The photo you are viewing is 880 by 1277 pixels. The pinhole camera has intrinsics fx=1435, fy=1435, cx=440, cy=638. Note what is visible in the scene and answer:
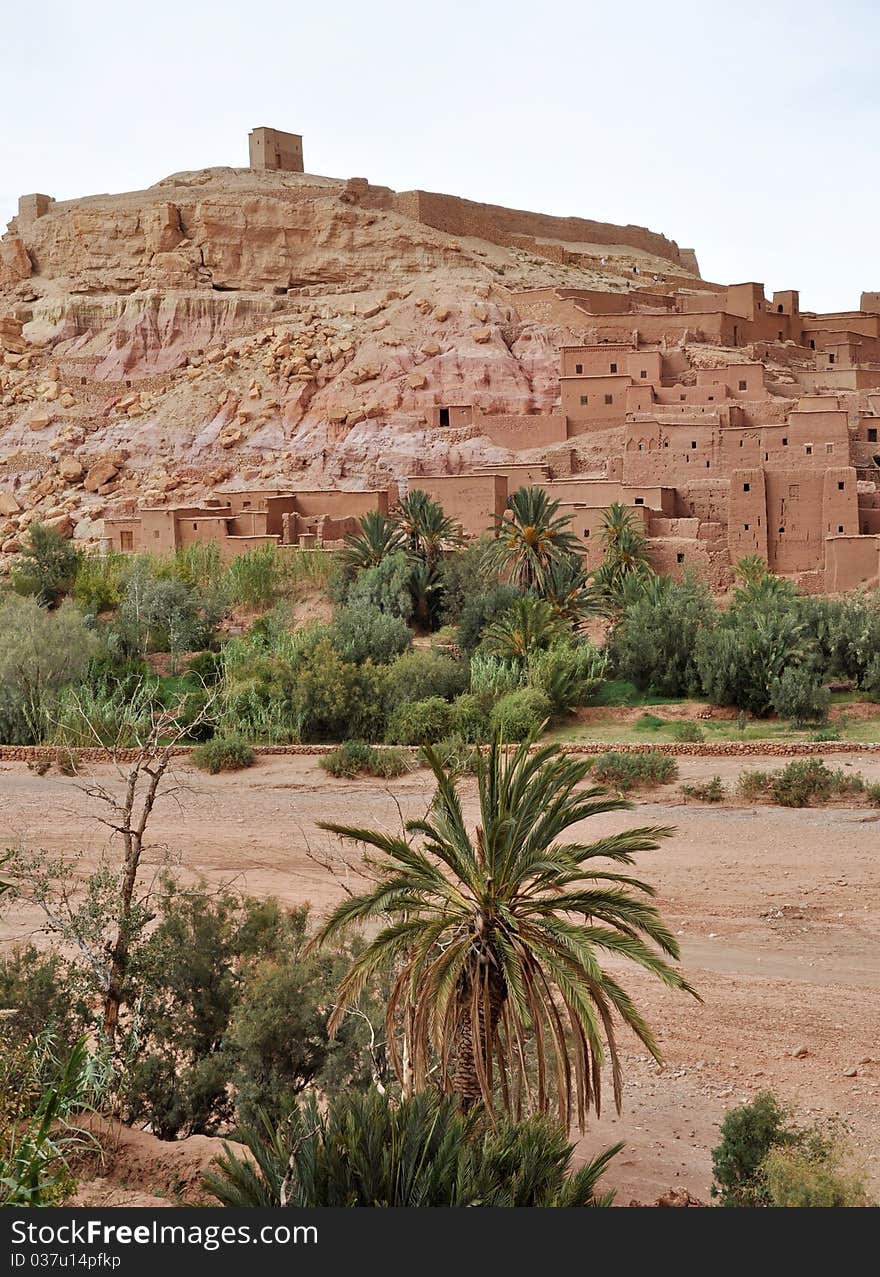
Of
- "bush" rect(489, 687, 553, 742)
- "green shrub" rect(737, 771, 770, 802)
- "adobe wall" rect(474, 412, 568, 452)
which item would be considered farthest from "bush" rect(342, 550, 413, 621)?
"green shrub" rect(737, 771, 770, 802)

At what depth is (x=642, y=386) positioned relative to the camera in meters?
32.7

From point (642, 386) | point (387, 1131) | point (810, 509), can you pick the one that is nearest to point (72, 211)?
point (642, 386)

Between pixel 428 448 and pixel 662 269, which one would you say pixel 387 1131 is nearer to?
pixel 428 448

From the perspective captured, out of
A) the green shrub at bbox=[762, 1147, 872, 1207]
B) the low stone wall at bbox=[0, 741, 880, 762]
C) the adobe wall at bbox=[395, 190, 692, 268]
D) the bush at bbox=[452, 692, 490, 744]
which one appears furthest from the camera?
the adobe wall at bbox=[395, 190, 692, 268]

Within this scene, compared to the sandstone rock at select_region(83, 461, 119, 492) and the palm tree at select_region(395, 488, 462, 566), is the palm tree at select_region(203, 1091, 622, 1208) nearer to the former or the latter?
the palm tree at select_region(395, 488, 462, 566)

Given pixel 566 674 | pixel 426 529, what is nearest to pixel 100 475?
pixel 426 529

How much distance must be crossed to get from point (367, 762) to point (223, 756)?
2201 millimetres

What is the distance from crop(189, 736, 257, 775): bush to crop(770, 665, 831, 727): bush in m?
7.87

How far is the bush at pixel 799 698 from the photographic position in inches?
840

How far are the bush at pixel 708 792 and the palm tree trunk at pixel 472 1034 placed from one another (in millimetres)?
10114

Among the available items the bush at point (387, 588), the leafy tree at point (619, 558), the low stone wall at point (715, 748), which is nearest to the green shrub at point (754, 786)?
the low stone wall at point (715, 748)

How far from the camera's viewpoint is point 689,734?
67.1ft

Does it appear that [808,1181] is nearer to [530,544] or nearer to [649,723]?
[649,723]

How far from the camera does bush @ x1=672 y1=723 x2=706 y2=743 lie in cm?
2036
